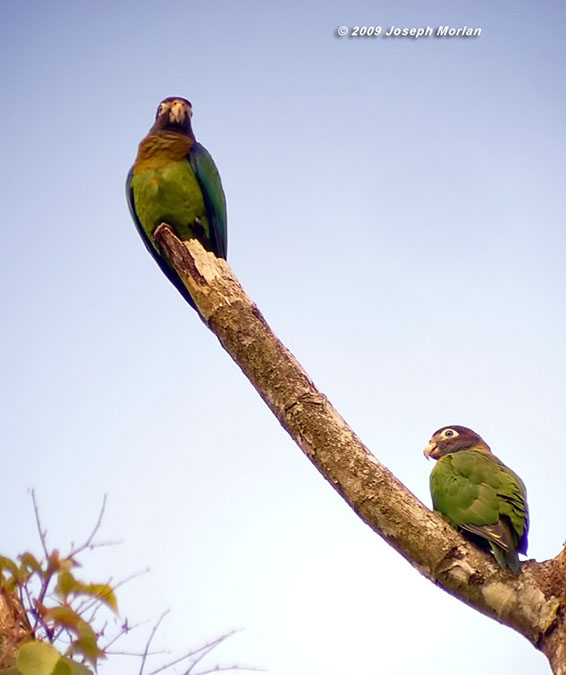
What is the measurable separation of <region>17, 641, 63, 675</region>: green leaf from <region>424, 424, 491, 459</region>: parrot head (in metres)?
4.76

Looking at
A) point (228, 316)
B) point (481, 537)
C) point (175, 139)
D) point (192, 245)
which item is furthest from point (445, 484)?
point (175, 139)

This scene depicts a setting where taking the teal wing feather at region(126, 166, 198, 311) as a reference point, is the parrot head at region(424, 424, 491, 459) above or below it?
below

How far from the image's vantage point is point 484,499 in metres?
4.36

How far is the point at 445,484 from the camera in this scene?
185 inches

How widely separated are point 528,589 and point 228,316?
2.01 metres

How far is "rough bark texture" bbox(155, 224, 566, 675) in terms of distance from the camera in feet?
10.8

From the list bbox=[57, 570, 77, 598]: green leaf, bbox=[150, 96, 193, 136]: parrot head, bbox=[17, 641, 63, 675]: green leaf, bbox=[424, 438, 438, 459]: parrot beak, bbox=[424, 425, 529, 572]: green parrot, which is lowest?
bbox=[17, 641, 63, 675]: green leaf

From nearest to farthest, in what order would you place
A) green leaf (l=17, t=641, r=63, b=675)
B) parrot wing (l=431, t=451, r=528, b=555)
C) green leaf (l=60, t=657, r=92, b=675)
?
green leaf (l=17, t=641, r=63, b=675) < green leaf (l=60, t=657, r=92, b=675) < parrot wing (l=431, t=451, r=528, b=555)

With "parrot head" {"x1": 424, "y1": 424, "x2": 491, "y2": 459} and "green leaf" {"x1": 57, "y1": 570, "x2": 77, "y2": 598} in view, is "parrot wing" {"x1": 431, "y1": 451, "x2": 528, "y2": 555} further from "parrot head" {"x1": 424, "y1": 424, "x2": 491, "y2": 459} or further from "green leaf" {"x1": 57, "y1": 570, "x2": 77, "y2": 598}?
"green leaf" {"x1": 57, "y1": 570, "x2": 77, "y2": 598}

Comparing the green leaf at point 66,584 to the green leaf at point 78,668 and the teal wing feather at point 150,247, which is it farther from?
the teal wing feather at point 150,247

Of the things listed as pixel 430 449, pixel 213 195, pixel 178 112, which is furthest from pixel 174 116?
pixel 430 449

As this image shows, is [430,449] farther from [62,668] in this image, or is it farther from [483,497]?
[62,668]

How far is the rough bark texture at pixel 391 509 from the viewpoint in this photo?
3277 mm

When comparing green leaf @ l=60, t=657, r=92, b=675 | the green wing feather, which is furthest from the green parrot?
green leaf @ l=60, t=657, r=92, b=675
